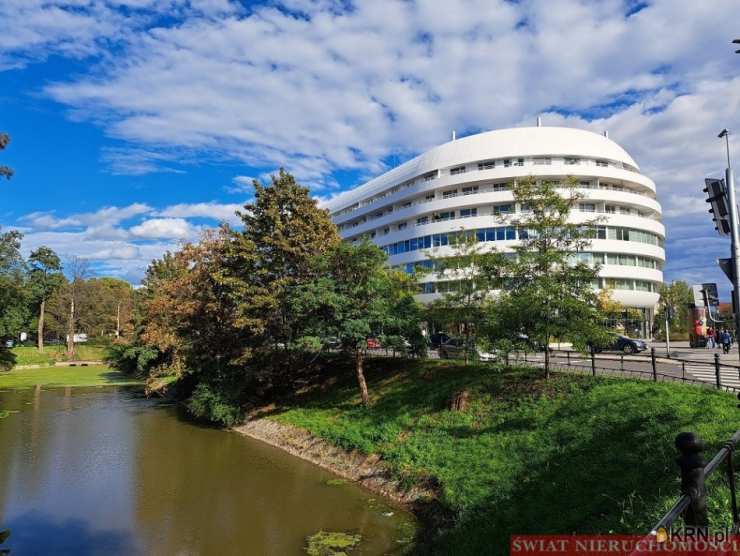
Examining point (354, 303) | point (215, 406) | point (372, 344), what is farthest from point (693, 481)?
point (372, 344)

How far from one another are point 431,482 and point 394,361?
13.1 m

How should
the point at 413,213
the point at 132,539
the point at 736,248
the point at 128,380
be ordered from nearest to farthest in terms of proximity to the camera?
1. the point at 736,248
2. the point at 132,539
3. the point at 128,380
4. the point at 413,213

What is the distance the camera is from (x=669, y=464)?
10617mm

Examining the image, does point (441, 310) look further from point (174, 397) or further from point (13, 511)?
point (174, 397)

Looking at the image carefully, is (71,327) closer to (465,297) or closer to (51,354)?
(51,354)

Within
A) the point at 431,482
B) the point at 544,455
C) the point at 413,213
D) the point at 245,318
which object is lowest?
the point at 431,482

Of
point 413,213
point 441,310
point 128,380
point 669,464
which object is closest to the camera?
point 669,464

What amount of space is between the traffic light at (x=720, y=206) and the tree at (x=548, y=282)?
9973 mm

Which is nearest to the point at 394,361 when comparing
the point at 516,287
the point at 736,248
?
the point at 516,287

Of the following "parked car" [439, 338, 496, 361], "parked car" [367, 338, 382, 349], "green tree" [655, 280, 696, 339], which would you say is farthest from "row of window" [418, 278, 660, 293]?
"parked car" [439, 338, 496, 361]

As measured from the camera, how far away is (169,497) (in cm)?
1792

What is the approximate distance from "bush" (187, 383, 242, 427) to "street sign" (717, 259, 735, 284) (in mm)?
25917

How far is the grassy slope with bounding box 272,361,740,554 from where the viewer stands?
1055 cm

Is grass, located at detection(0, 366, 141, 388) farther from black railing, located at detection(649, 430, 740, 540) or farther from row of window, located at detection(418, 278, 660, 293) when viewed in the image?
black railing, located at detection(649, 430, 740, 540)
